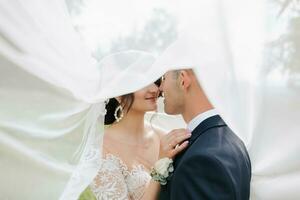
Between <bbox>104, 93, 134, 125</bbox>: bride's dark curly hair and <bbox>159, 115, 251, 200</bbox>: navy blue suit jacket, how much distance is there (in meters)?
1.20

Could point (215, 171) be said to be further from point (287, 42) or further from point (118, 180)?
point (118, 180)

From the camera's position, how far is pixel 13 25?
1854 millimetres

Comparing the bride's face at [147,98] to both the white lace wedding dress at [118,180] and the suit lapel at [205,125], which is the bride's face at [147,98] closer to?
the white lace wedding dress at [118,180]

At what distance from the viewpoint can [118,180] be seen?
8.22 feet

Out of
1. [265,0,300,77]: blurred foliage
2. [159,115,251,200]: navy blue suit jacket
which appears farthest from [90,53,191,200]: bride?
[265,0,300,77]: blurred foliage

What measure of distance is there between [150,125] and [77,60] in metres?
1.18

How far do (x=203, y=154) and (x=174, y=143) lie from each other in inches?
13.5

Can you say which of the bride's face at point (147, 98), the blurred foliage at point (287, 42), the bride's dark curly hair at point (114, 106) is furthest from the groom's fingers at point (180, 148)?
the bride's dark curly hair at point (114, 106)

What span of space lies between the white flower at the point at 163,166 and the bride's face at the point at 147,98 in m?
0.85

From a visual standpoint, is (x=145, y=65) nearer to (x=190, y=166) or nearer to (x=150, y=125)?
(x=190, y=166)

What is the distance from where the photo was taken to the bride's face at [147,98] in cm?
271

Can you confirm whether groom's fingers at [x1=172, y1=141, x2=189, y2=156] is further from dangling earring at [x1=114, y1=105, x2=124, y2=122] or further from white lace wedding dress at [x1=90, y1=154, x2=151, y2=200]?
dangling earring at [x1=114, y1=105, x2=124, y2=122]

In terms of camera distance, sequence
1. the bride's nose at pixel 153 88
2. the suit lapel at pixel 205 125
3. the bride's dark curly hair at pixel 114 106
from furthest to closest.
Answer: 1. the bride's dark curly hair at pixel 114 106
2. the bride's nose at pixel 153 88
3. the suit lapel at pixel 205 125

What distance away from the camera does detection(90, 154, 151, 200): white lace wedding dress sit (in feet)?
7.93
